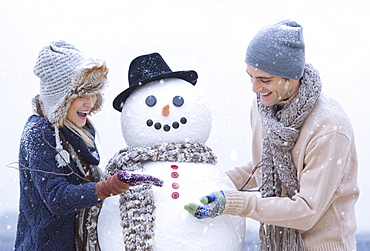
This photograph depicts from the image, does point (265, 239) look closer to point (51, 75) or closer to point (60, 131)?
point (60, 131)

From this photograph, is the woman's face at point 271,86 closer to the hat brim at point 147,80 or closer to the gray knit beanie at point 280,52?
the gray knit beanie at point 280,52

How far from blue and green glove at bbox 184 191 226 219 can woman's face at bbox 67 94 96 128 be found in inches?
32.0

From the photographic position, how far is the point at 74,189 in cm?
267

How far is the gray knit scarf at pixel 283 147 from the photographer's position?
108 inches

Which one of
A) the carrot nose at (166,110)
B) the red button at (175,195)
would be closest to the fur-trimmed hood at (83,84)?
the carrot nose at (166,110)

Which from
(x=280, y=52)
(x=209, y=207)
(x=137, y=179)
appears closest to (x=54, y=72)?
(x=137, y=179)

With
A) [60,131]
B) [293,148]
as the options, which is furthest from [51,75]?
[293,148]

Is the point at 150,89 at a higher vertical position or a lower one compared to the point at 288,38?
lower

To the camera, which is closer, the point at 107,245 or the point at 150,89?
the point at 107,245

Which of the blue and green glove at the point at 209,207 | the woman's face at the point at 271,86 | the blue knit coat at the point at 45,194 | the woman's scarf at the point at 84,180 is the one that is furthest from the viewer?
the woman's scarf at the point at 84,180

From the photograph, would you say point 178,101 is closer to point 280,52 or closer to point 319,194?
point 280,52

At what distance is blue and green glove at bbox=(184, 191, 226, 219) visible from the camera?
2.55 meters

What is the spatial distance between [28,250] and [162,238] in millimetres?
745

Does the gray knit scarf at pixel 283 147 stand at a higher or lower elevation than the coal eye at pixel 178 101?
lower
